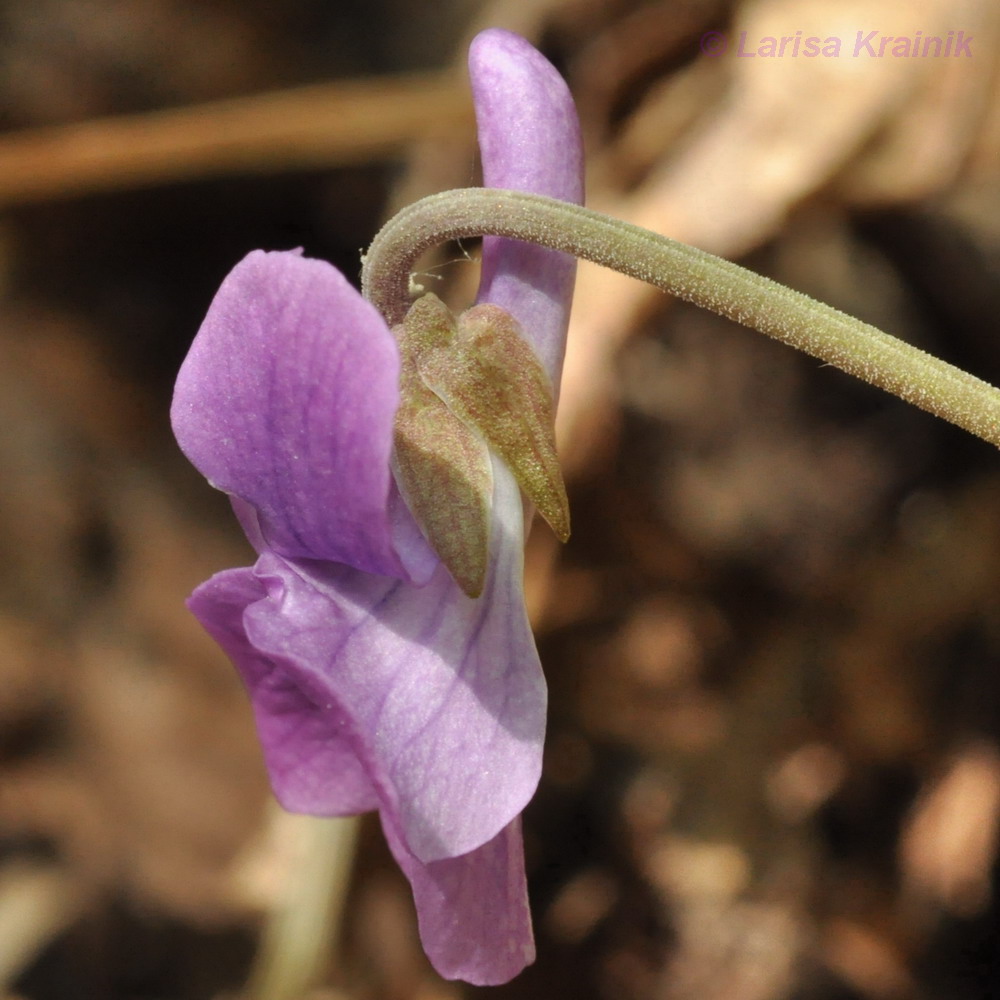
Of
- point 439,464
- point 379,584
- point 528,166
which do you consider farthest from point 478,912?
point 528,166

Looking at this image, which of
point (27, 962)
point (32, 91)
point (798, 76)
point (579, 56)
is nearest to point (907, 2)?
point (798, 76)

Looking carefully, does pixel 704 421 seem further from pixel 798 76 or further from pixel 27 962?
pixel 27 962

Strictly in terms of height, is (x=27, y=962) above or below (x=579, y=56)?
below

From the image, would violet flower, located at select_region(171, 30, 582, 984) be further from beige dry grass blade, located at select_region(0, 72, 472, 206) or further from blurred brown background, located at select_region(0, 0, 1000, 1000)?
beige dry grass blade, located at select_region(0, 72, 472, 206)

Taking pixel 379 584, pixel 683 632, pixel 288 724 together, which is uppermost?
pixel 379 584

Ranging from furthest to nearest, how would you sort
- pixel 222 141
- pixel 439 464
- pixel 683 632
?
pixel 222 141 → pixel 683 632 → pixel 439 464

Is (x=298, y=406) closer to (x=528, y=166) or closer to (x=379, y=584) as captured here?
(x=379, y=584)

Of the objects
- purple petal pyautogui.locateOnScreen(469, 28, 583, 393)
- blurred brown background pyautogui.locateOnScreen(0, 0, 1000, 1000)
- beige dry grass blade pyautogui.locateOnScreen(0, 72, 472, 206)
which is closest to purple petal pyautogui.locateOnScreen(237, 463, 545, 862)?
purple petal pyautogui.locateOnScreen(469, 28, 583, 393)
